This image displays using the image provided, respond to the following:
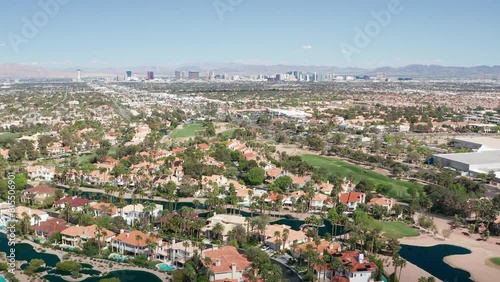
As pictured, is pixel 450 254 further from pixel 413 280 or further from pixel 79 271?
pixel 79 271

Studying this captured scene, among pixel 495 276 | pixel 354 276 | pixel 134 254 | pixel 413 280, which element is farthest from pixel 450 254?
pixel 134 254

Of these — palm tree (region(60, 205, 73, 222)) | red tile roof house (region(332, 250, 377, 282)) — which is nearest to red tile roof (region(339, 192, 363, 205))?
red tile roof house (region(332, 250, 377, 282))

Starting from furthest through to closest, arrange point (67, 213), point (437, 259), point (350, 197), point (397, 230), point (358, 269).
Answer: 1. point (350, 197)
2. point (67, 213)
3. point (397, 230)
4. point (437, 259)
5. point (358, 269)

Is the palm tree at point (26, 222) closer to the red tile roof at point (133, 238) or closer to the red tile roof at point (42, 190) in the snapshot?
the red tile roof at point (133, 238)

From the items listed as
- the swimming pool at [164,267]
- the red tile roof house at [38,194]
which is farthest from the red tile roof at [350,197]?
the red tile roof house at [38,194]

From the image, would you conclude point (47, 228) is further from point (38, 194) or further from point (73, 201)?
point (38, 194)

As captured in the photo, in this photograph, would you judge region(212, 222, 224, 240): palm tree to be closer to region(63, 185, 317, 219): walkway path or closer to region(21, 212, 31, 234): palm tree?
region(63, 185, 317, 219): walkway path

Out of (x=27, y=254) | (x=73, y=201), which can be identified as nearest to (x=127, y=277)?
(x=27, y=254)
